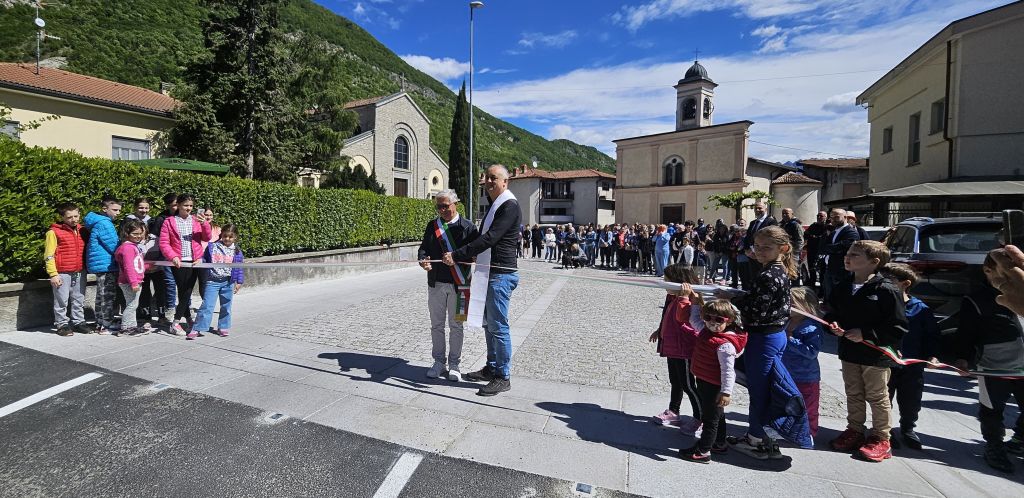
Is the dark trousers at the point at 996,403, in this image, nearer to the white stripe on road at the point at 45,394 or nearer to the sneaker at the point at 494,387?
the sneaker at the point at 494,387

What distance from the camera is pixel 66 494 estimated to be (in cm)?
280

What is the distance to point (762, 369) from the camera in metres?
3.39

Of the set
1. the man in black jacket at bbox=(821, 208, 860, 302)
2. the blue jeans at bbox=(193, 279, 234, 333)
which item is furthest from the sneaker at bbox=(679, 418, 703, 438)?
the blue jeans at bbox=(193, 279, 234, 333)

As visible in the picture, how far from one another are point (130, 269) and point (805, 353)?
25.6 ft

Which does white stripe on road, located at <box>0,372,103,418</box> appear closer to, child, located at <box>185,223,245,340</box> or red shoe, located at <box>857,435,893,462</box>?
child, located at <box>185,223,245,340</box>

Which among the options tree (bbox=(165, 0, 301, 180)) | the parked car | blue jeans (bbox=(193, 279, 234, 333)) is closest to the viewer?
the parked car

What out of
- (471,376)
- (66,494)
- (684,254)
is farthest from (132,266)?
(684,254)

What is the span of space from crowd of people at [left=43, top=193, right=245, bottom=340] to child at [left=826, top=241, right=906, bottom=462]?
7.11m

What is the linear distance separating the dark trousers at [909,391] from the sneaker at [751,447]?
3.96ft

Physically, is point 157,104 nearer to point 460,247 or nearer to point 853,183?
point 460,247

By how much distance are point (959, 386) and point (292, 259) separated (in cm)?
1293

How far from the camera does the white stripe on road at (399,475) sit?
2.88 metres

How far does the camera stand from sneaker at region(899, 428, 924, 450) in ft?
11.9

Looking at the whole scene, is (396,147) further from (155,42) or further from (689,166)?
(155,42)
